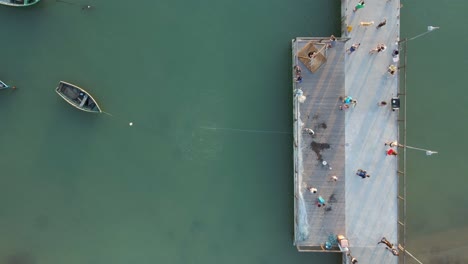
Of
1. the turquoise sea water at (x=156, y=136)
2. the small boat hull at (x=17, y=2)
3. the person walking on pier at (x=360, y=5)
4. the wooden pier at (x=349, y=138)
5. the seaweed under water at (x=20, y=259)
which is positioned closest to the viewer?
the person walking on pier at (x=360, y=5)

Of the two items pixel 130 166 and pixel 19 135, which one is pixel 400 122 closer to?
pixel 130 166

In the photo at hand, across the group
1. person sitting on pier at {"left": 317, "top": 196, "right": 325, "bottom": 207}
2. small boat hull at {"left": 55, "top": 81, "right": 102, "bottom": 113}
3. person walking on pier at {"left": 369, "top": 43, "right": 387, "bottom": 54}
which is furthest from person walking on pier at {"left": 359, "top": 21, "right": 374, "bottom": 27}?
small boat hull at {"left": 55, "top": 81, "right": 102, "bottom": 113}

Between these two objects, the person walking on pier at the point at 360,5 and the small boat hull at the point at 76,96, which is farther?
the small boat hull at the point at 76,96

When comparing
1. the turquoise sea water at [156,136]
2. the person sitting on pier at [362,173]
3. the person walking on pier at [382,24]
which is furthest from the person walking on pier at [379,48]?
the person sitting on pier at [362,173]

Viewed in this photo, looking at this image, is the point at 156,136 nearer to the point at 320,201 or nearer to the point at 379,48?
the point at 320,201

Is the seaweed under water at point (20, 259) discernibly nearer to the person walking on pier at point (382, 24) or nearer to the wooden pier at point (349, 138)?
the wooden pier at point (349, 138)

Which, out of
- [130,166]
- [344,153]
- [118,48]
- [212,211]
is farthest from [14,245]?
[344,153]
